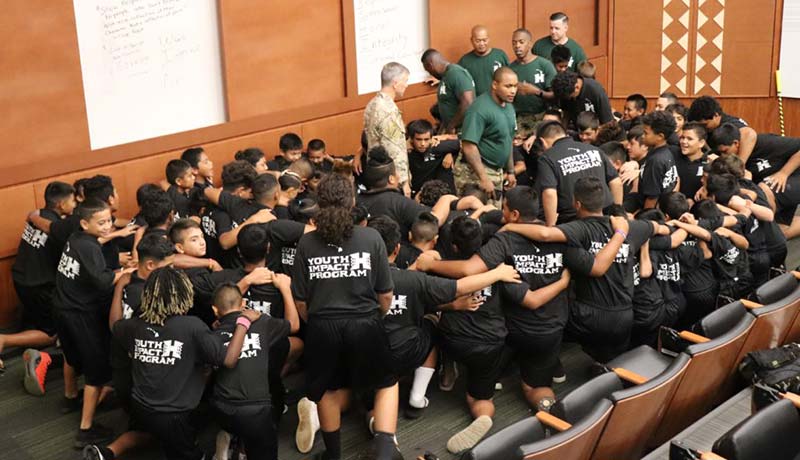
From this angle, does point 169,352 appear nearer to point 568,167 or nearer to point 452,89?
point 568,167

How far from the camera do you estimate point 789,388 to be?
4.54 metres

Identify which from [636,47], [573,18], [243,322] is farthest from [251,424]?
[636,47]

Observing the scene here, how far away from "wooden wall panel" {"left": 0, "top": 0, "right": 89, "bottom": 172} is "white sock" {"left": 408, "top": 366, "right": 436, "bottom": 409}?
363 centimetres

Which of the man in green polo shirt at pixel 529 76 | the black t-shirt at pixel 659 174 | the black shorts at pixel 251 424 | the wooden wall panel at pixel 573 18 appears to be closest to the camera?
the black shorts at pixel 251 424

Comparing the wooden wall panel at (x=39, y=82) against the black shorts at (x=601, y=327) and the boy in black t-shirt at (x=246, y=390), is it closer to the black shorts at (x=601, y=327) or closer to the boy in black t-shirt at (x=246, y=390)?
the boy in black t-shirt at (x=246, y=390)

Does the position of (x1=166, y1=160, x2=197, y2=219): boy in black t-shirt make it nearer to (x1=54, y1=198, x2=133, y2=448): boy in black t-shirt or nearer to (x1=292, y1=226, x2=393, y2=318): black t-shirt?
(x1=54, y1=198, x2=133, y2=448): boy in black t-shirt

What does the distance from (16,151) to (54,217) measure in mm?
933

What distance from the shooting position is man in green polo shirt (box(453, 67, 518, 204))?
7211mm

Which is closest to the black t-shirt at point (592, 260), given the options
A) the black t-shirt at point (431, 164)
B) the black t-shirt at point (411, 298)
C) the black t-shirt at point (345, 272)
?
the black t-shirt at point (411, 298)

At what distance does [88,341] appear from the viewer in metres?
5.51

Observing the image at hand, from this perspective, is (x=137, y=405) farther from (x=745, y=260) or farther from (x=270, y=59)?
(x=270, y=59)

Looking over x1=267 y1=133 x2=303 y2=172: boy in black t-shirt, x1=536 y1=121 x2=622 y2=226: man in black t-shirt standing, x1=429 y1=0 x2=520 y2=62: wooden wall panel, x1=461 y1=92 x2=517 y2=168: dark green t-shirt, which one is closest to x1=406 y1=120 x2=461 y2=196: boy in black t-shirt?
x1=461 y1=92 x2=517 y2=168: dark green t-shirt

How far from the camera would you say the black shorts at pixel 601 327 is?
5.48 metres

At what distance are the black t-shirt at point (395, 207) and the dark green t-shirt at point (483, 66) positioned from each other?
3883mm
